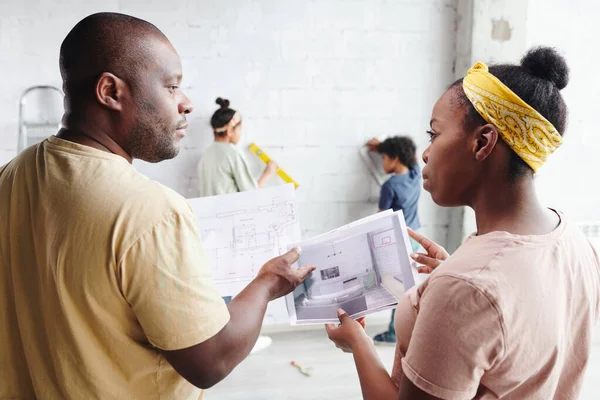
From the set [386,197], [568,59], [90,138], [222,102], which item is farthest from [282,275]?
[568,59]

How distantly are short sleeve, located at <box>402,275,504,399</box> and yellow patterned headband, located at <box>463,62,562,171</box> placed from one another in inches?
9.8

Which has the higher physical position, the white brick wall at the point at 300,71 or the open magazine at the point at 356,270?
the white brick wall at the point at 300,71

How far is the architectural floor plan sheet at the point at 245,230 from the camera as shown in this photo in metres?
1.47

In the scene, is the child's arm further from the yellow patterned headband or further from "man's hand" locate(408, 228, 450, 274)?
the yellow patterned headband

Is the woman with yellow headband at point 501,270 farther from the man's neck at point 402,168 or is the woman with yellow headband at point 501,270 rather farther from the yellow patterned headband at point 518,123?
the man's neck at point 402,168

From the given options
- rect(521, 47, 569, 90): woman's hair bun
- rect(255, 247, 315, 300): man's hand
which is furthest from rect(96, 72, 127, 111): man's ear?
rect(521, 47, 569, 90): woman's hair bun

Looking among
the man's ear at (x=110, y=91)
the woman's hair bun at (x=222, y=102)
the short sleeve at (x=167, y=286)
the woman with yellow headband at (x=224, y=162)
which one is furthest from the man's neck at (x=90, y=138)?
the woman's hair bun at (x=222, y=102)

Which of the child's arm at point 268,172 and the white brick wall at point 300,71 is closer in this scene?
the white brick wall at point 300,71

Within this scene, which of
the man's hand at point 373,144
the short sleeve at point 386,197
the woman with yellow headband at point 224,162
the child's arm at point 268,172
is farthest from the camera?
the man's hand at point 373,144

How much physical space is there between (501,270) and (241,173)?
2.66 metres

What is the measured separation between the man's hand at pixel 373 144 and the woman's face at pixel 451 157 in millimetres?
2788

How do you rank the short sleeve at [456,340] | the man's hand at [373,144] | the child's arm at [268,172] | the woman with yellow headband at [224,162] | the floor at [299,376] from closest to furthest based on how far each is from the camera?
1. the short sleeve at [456,340]
2. the floor at [299,376]
3. the woman with yellow headband at [224,162]
4. the child's arm at [268,172]
5. the man's hand at [373,144]

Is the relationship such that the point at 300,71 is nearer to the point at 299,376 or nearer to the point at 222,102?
the point at 222,102

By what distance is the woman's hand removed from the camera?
1116 millimetres
